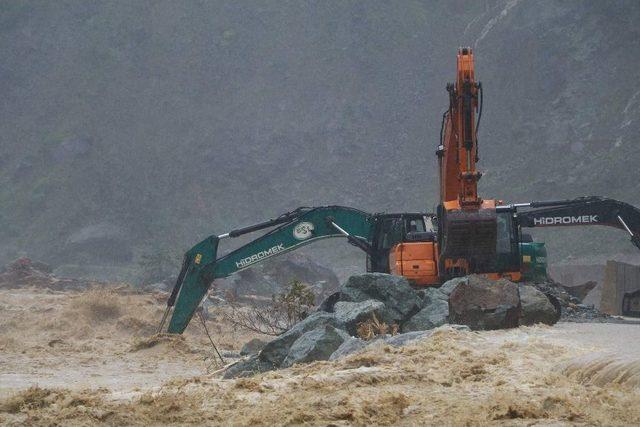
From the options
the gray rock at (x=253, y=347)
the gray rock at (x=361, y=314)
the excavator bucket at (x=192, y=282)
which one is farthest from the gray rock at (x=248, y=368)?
the excavator bucket at (x=192, y=282)

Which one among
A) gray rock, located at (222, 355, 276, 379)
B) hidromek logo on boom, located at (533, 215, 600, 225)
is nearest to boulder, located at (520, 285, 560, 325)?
gray rock, located at (222, 355, 276, 379)

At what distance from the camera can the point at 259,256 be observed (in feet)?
60.8

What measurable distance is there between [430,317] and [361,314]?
0.95 metres

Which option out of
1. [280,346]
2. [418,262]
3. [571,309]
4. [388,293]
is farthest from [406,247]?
[280,346]

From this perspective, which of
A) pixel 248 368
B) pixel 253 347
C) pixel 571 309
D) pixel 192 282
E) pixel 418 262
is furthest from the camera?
pixel 192 282

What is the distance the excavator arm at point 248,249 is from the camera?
18.4m

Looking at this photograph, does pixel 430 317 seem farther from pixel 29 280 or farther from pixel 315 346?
pixel 29 280

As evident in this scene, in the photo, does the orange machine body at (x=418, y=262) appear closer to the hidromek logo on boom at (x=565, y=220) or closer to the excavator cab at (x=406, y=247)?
the excavator cab at (x=406, y=247)

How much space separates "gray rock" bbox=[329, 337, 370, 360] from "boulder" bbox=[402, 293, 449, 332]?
2.38m

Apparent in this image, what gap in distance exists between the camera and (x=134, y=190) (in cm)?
5028

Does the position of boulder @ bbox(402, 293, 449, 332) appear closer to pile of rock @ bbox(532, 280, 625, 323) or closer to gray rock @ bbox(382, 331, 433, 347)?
pile of rock @ bbox(532, 280, 625, 323)

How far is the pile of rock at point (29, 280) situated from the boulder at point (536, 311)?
21.2 metres

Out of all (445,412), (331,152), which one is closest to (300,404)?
(445,412)

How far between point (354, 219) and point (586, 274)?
1372cm
